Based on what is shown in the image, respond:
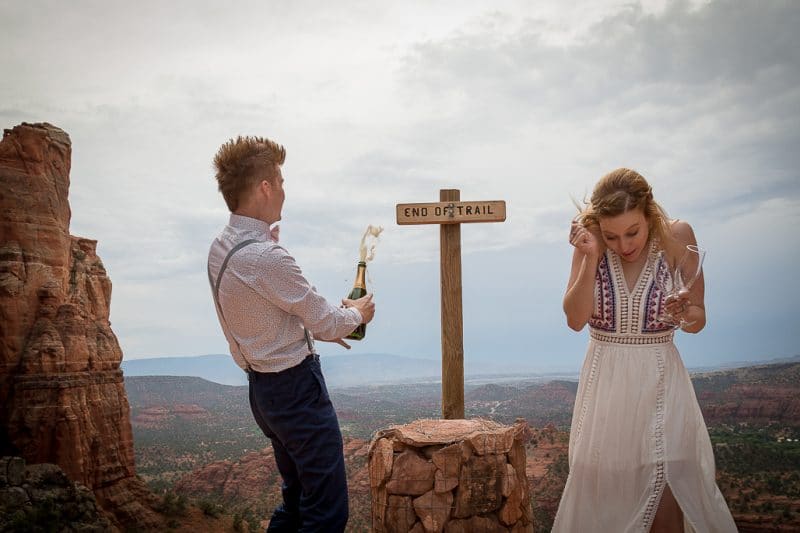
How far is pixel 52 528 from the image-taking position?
2327 centimetres

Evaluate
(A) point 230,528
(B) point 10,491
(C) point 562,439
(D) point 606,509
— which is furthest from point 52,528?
(D) point 606,509

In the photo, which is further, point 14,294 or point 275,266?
point 14,294

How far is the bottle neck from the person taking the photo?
13.5ft

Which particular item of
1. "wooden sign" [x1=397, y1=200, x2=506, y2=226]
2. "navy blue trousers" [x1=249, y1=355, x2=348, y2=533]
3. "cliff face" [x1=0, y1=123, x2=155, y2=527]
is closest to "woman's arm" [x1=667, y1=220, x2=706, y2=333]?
"navy blue trousers" [x1=249, y1=355, x2=348, y2=533]

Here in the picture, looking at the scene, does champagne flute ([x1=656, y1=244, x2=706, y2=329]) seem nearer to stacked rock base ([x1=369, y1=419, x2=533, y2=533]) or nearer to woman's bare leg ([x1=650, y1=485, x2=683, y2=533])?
woman's bare leg ([x1=650, y1=485, x2=683, y2=533])

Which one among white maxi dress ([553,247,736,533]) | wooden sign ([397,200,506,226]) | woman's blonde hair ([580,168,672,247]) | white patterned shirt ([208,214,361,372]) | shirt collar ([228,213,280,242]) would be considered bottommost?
white maxi dress ([553,247,736,533])

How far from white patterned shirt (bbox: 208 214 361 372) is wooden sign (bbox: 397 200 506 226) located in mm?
3239

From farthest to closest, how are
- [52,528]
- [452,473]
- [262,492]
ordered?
[262,492], [52,528], [452,473]

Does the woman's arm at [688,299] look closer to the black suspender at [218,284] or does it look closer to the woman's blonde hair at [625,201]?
the woman's blonde hair at [625,201]

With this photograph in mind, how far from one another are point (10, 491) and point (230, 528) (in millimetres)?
9704

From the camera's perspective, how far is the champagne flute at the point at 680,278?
331cm

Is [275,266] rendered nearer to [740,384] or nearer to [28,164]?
[740,384]

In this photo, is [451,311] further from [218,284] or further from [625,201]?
[218,284]

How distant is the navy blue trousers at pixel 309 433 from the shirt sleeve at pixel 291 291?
232 millimetres
